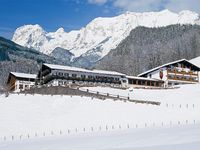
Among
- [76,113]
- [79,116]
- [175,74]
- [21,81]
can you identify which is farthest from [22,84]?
[79,116]

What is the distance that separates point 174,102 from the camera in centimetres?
7319

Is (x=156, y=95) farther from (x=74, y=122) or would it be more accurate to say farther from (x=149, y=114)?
(x=74, y=122)

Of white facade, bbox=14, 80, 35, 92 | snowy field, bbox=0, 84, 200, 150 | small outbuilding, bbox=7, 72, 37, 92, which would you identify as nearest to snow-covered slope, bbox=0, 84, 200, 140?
snowy field, bbox=0, 84, 200, 150

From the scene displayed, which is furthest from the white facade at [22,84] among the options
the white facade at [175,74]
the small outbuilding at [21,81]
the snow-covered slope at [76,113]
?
the snow-covered slope at [76,113]

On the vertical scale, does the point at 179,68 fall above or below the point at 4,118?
above

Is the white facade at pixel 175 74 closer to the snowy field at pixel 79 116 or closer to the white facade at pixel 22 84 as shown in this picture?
the white facade at pixel 22 84

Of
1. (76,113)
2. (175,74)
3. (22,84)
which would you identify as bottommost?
(76,113)

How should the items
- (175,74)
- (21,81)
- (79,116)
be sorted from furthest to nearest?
1. (175,74)
2. (21,81)
3. (79,116)

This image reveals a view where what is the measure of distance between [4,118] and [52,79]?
35.7 metres

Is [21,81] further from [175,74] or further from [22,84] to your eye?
[175,74]

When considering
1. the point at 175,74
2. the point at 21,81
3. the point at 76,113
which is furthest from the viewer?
the point at 175,74

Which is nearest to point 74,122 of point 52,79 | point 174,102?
point 174,102

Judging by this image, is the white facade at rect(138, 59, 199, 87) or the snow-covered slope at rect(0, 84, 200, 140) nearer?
the snow-covered slope at rect(0, 84, 200, 140)

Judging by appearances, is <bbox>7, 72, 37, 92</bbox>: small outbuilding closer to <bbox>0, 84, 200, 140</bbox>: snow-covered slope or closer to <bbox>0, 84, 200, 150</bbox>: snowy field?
<bbox>0, 84, 200, 140</bbox>: snow-covered slope
